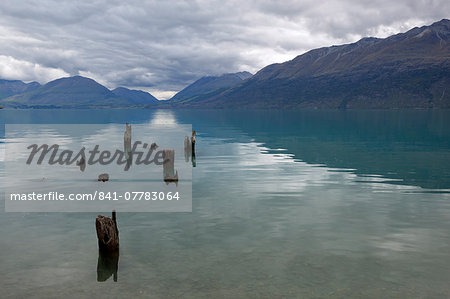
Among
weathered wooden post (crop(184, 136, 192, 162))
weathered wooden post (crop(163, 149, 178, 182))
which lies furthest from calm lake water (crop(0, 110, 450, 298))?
weathered wooden post (crop(184, 136, 192, 162))

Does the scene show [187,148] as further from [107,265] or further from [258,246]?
[107,265]

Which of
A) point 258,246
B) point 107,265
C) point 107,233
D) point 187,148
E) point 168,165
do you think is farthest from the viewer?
point 187,148

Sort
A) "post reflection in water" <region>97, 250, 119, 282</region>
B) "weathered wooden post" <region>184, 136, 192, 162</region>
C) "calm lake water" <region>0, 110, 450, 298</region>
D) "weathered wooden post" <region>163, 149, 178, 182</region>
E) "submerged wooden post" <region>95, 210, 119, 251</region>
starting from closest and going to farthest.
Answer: "calm lake water" <region>0, 110, 450, 298</region>, "post reflection in water" <region>97, 250, 119, 282</region>, "submerged wooden post" <region>95, 210, 119, 251</region>, "weathered wooden post" <region>163, 149, 178, 182</region>, "weathered wooden post" <region>184, 136, 192, 162</region>

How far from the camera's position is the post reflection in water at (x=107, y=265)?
542 inches

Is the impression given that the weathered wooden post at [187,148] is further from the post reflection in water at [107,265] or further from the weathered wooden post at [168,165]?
the post reflection in water at [107,265]

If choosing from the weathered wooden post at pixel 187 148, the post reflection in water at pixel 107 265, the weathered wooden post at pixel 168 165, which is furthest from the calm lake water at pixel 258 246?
the weathered wooden post at pixel 187 148

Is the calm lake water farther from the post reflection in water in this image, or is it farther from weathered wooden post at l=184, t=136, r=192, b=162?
weathered wooden post at l=184, t=136, r=192, b=162

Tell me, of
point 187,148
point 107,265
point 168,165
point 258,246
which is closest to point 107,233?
point 107,265

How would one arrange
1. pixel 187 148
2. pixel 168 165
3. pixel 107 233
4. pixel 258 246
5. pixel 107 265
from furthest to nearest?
pixel 187 148, pixel 168 165, pixel 258 246, pixel 107 233, pixel 107 265

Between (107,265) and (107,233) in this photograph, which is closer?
(107,265)

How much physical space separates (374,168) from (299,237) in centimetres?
2354

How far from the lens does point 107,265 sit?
1466 cm

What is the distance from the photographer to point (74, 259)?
15.1 meters

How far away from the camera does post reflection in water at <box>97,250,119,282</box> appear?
13775 millimetres
